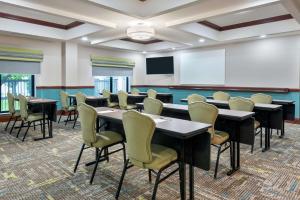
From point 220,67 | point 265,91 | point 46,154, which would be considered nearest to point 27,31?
point 46,154

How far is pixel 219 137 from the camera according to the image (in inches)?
112

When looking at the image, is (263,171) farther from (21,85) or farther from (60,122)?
(21,85)

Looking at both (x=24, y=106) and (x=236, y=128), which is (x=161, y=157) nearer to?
(x=236, y=128)

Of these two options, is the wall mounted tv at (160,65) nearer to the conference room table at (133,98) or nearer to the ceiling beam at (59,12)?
the conference room table at (133,98)

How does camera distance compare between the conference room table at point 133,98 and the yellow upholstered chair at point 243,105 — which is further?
the conference room table at point 133,98

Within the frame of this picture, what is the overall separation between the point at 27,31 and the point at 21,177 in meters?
4.23

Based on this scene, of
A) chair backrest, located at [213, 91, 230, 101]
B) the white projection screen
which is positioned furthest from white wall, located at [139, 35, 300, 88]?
chair backrest, located at [213, 91, 230, 101]

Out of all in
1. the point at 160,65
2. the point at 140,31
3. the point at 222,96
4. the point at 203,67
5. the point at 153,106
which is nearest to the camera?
the point at 153,106

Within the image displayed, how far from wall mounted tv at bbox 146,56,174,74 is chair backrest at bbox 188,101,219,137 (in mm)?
6061

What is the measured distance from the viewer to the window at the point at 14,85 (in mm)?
6273

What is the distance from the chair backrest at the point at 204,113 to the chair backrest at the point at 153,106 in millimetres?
751

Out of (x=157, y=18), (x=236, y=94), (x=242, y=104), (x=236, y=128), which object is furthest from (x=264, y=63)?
(x=236, y=128)

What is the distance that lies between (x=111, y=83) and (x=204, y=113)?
21.5ft

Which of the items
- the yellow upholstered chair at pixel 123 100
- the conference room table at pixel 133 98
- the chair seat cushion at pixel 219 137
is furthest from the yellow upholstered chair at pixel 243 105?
the conference room table at pixel 133 98
